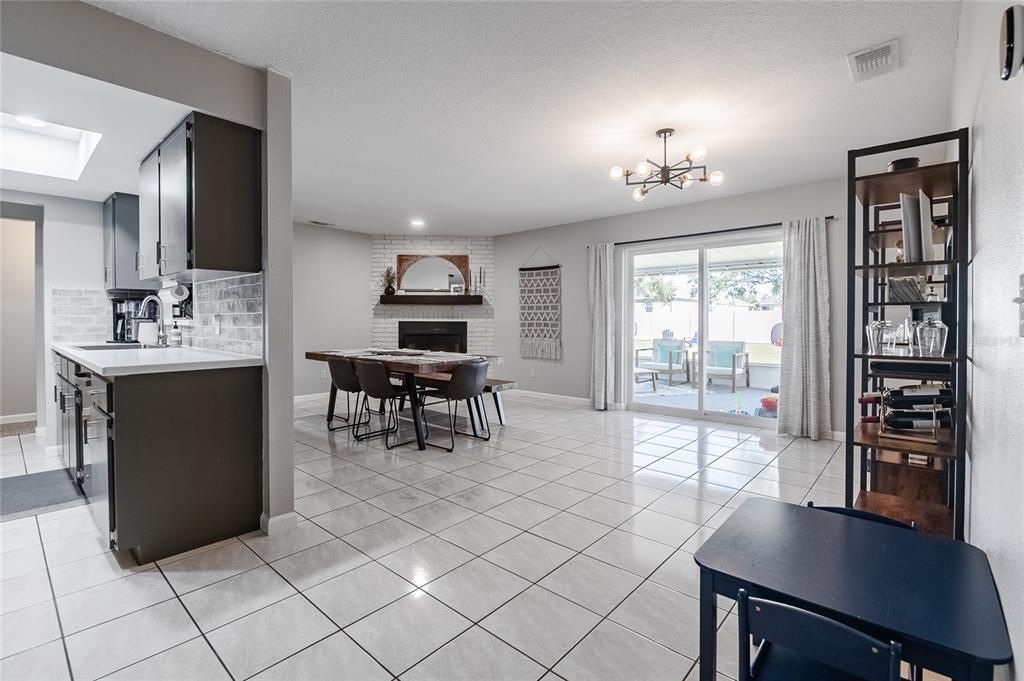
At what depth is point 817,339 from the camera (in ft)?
15.8

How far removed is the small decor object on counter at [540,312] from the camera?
7117mm

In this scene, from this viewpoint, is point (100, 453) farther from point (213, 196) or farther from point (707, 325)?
point (707, 325)

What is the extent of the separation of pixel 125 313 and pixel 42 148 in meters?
1.50

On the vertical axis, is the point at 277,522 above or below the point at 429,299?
below

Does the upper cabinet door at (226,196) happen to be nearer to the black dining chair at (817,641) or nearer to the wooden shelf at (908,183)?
the black dining chair at (817,641)

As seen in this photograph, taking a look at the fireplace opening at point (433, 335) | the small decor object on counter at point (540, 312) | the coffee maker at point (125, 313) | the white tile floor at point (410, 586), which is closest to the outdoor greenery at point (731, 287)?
the small decor object on counter at point (540, 312)

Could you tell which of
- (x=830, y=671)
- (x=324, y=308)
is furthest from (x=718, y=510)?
(x=324, y=308)

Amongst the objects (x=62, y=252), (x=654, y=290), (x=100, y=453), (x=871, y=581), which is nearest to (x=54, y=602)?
(x=100, y=453)

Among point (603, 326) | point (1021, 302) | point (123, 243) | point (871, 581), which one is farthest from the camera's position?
point (603, 326)

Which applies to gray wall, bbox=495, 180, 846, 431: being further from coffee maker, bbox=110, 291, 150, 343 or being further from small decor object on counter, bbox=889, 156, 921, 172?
coffee maker, bbox=110, 291, 150, 343

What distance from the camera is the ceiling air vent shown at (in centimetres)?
245

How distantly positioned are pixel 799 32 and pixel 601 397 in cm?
470

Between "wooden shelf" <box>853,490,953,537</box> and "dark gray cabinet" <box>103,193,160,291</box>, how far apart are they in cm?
A: 510

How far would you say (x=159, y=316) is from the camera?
169 inches
